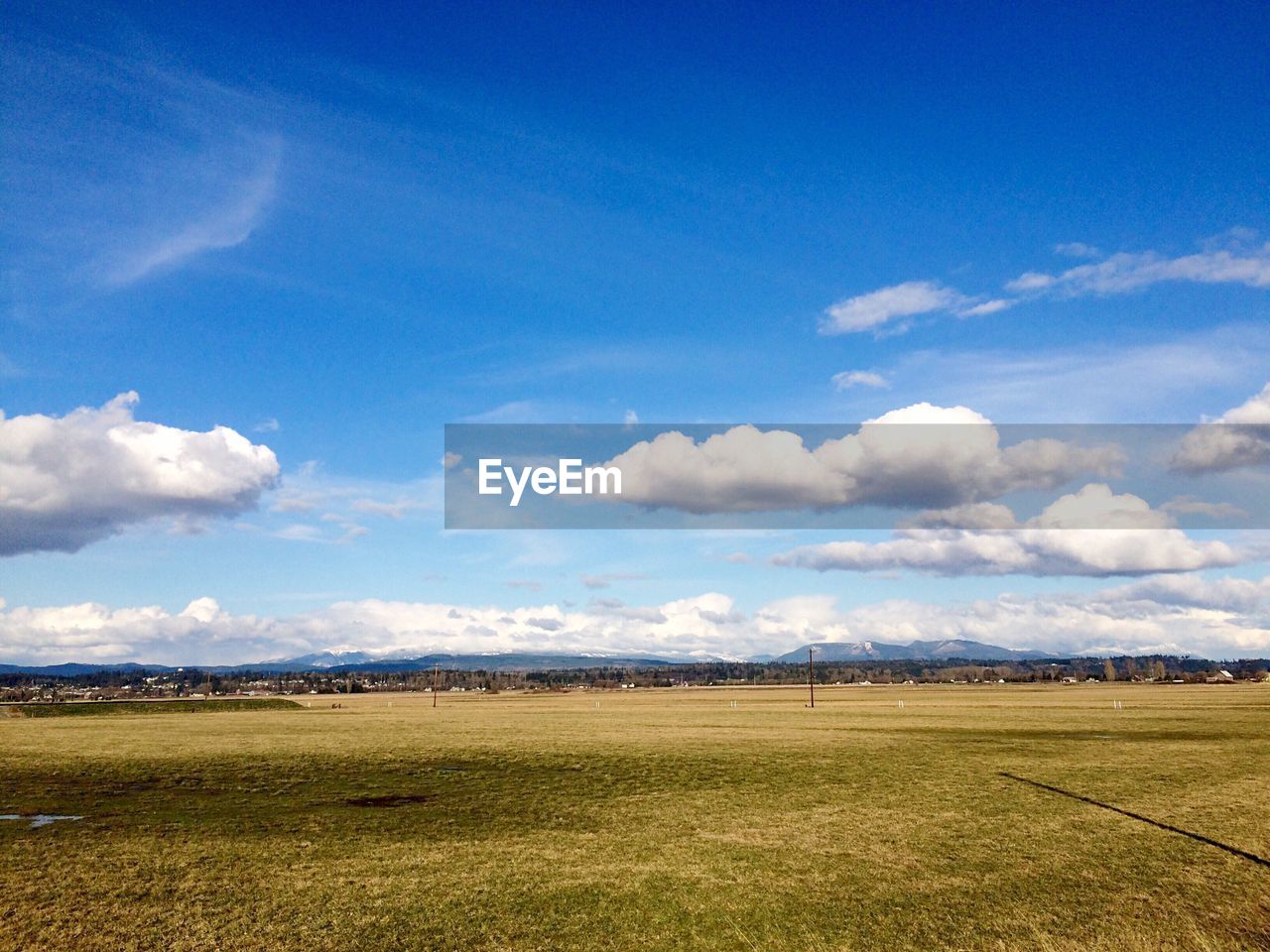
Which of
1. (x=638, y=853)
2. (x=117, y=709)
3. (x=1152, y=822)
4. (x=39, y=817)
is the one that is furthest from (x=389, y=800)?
(x=117, y=709)

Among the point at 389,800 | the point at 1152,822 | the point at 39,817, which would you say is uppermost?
the point at 39,817

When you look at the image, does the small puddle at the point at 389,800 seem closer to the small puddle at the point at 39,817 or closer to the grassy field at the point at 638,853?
the grassy field at the point at 638,853

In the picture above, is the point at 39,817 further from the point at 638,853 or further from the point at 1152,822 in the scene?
the point at 1152,822

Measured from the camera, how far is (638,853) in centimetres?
2095

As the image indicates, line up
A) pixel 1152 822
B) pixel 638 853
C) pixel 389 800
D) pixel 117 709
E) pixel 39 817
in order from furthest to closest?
pixel 117 709, pixel 389 800, pixel 39 817, pixel 1152 822, pixel 638 853

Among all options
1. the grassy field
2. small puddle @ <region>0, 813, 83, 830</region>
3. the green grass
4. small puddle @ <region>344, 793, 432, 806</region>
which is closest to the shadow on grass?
the grassy field

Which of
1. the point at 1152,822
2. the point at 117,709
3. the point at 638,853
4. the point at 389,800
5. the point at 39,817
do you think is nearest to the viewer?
the point at 638,853

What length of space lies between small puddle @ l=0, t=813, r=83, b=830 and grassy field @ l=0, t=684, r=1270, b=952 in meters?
0.50

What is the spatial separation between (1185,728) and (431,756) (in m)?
53.3

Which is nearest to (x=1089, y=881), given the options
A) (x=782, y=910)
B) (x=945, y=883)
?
(x=945, y=883)

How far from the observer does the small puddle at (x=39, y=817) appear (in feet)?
81.0

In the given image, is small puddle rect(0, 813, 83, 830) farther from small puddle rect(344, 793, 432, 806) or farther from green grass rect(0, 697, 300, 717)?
green grass rect(0, 697, 300, 717)

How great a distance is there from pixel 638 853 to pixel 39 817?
63.3 feet

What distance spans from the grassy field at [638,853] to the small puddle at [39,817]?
496 millimetres
